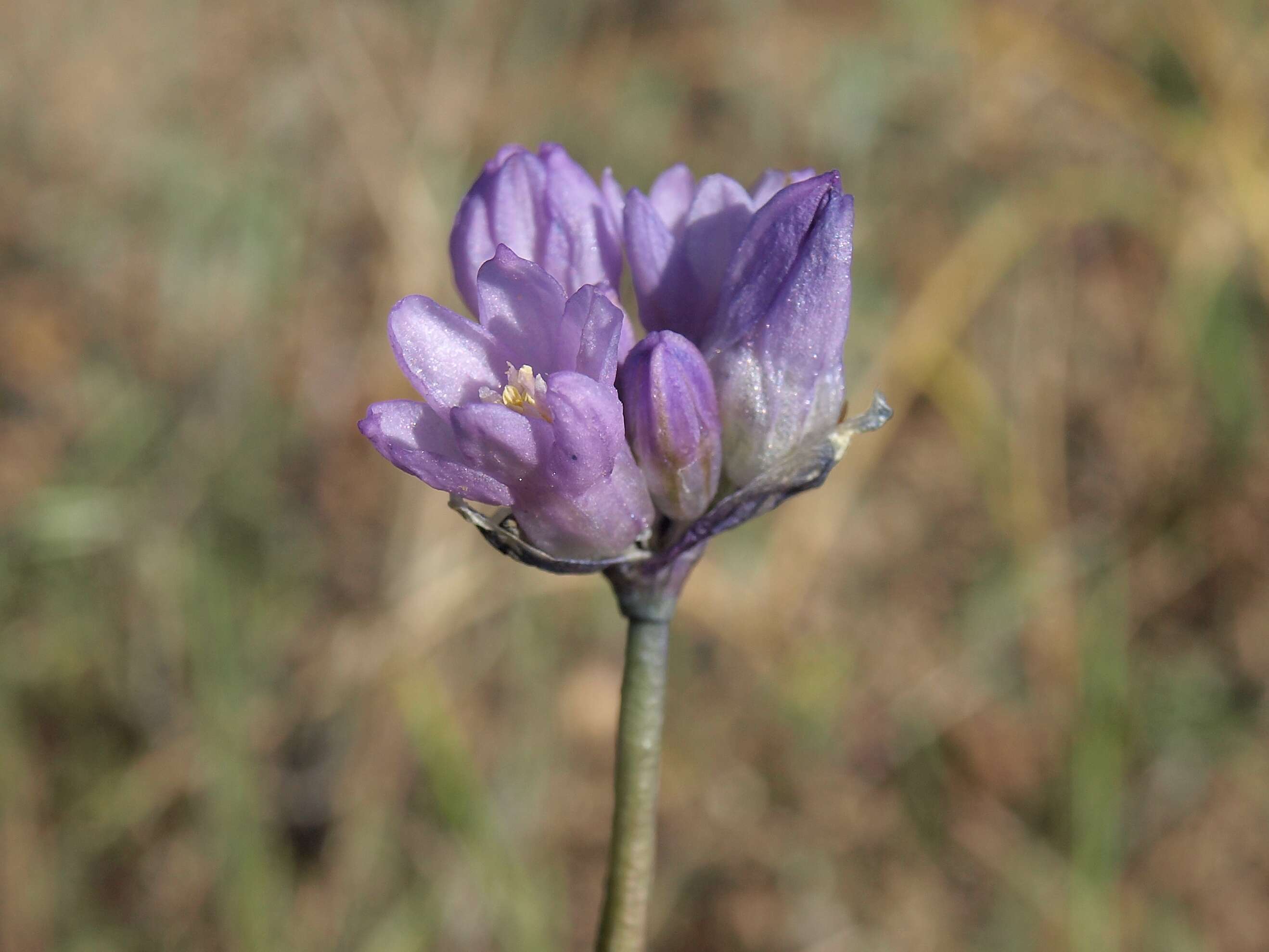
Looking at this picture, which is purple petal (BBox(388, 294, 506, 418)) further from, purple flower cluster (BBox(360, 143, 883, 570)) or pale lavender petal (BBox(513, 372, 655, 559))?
pale lavender petal (BBox(513, 372, 655, 559))

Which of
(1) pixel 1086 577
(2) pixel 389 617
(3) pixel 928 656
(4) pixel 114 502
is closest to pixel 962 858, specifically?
(3) pixel 928 656

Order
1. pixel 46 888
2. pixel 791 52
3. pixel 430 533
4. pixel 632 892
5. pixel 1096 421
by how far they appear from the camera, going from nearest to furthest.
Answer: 1. pixel 632 892
2. pixel 46 888
3. pixel 430 533
4. pixel 1096 421
5. pixel 791 52

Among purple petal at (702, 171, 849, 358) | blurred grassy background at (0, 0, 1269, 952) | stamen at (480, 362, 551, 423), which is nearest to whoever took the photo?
purple petal at (702, 171, 849, 358)

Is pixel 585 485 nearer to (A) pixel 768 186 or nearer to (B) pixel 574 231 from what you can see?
(B) pixel 574 231

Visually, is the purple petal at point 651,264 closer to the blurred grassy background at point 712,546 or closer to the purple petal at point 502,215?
the purple petal at point 502,215

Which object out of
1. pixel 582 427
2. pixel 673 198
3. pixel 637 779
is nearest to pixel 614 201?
pixel 673 198

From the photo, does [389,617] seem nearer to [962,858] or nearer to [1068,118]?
[962,858]

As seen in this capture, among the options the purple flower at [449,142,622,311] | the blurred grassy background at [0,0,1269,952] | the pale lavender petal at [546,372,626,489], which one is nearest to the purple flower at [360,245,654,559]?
the pale lavender petal at [546,372,626,489]
